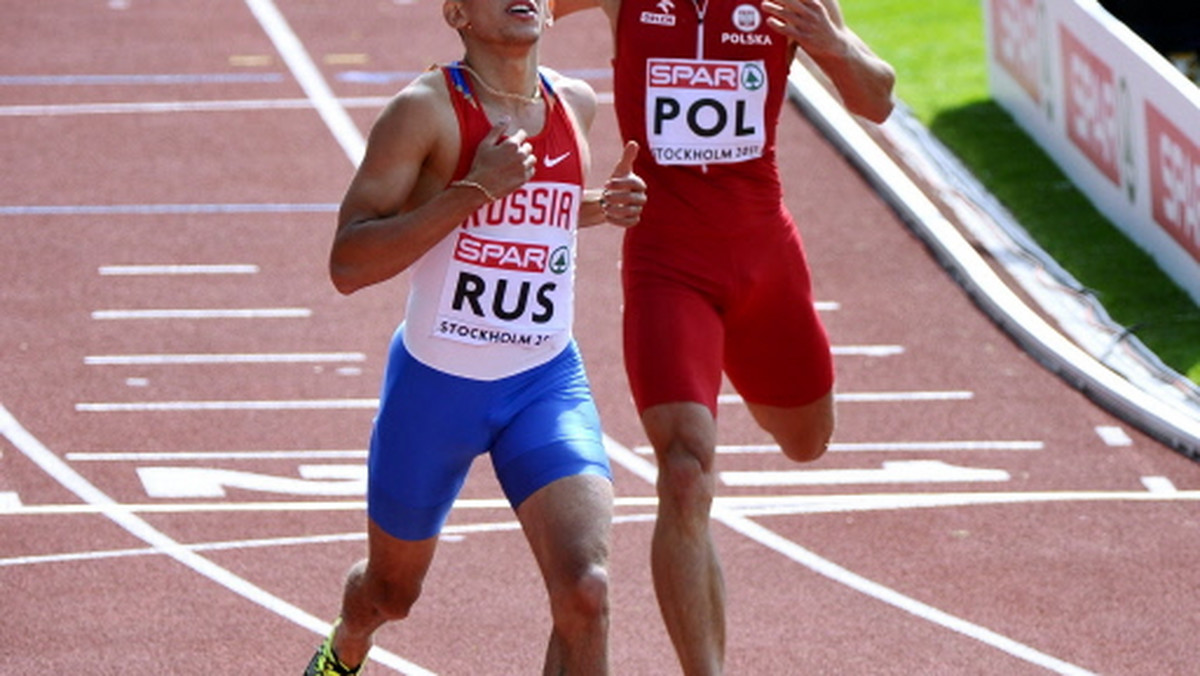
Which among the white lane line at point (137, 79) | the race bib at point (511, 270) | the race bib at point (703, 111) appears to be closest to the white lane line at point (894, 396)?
the race bib at point (703, 111)

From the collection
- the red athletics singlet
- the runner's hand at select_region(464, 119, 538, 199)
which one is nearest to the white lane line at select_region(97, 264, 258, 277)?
the red athletics singlet

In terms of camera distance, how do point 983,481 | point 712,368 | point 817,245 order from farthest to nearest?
point 817,245, point 983,481, point 712,368

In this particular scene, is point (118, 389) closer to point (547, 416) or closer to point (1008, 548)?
point (1008, 548)

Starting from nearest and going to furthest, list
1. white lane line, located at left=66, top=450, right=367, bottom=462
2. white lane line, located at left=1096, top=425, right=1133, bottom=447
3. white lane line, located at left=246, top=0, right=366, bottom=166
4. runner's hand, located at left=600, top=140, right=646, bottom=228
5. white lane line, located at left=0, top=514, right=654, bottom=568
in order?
runner's hand, located at left=600, top=140, right=646, bottom=228
white lane line, located at left=0, top=514, right=654, bottom=568
white lane line, located at left=66, top=450, right=367, bottom=462
white lane line, located at left=1096, top=425, right=1133, bottom=447
white lane line, located at left=246, top=0, right=366, bottom=166

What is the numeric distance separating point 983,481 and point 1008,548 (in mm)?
885

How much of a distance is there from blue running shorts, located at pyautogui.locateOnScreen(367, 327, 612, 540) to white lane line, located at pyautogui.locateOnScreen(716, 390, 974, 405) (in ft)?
15.6

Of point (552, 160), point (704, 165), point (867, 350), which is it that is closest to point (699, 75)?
point (704, 165)

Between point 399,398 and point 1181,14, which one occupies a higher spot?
point 399,398

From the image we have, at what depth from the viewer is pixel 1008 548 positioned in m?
8.80

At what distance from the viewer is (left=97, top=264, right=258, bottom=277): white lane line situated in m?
12.6

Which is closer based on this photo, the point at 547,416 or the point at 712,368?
the point at 547,416

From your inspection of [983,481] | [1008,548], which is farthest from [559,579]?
[983,481]

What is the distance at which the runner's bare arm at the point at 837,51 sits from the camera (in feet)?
22.1

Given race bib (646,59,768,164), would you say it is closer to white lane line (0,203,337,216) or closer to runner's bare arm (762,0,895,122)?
runner's bare arm (762,0,895,122)
